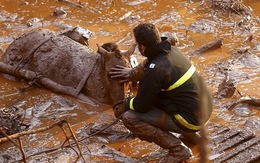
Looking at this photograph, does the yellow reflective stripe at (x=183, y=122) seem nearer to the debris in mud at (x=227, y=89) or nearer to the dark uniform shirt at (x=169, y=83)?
the dark uniform shirt at (x=169, y=83)

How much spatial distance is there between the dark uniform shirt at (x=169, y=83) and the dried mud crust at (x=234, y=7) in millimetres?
5808

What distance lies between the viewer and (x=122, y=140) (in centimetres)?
511

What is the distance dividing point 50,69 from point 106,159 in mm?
1976

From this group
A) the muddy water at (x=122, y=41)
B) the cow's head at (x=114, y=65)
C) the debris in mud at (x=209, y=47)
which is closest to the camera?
the muddy water at (x=122, y=41)

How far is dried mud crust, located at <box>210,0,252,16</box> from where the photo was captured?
31.1 feet

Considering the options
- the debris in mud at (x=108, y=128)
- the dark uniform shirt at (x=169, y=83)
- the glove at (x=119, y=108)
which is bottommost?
the debris in mud at (x=108, y=128)

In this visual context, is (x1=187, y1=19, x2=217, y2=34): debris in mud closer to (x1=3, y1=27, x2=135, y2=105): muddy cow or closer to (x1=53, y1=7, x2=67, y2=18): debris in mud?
(x1=53, y1=7, x2=67, y2=18): debris in mud

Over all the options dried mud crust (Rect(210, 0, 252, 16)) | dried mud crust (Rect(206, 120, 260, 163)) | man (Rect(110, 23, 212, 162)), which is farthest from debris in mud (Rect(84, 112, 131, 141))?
dried mud crust (Rect(210, 0, 252, 16))

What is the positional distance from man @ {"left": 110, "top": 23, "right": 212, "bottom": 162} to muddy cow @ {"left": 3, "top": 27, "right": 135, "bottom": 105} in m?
1.04

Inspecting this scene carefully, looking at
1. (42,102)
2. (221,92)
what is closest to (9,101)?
(42,102)

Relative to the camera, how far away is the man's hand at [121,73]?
515cm

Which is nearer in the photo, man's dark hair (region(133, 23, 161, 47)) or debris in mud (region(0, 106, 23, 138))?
man's dark hair (region(133, 23, 161, 47))

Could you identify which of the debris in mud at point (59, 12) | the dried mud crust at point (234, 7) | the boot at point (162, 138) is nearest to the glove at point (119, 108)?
the boot at point (162, 138)

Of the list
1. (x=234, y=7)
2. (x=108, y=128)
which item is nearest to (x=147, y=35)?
(x=108, y=128)
